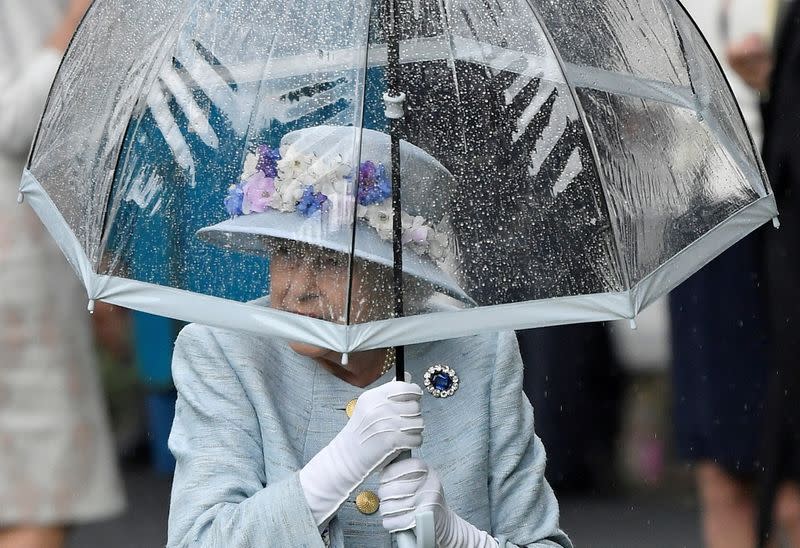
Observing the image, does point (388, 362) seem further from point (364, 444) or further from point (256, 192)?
point (256, 192)

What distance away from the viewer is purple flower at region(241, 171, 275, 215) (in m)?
2.54

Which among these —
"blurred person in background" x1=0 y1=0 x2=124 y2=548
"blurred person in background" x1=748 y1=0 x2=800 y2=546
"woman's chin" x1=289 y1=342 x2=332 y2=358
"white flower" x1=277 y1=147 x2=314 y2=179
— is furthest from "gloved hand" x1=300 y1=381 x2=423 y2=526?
"blurred person in background" x1=0 y1=0 x2=124 y2=548

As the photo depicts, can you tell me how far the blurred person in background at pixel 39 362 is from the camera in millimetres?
4797

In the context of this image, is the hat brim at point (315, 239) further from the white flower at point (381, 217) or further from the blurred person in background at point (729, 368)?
the blurred person in background at point (729, 368)

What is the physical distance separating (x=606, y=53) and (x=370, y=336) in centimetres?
66

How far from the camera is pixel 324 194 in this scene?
2494 millimetres

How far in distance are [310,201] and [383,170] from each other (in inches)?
4.8

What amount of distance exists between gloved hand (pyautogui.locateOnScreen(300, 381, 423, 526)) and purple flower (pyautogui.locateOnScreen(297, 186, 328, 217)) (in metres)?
0.30

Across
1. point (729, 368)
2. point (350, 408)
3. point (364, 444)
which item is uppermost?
point (729, 368)

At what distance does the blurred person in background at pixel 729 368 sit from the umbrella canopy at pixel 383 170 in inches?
82.5

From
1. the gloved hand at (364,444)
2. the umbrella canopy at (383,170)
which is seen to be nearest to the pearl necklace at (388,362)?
the gloved hand at (364,444)

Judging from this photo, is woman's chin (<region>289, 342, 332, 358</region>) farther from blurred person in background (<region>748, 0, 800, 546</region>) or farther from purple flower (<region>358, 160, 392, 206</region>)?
blurred person in background (<region>748, 0, 800, 546</region>)

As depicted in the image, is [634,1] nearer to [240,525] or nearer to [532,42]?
[532,42]

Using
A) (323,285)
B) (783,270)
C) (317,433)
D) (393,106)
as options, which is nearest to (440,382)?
(317,433)
